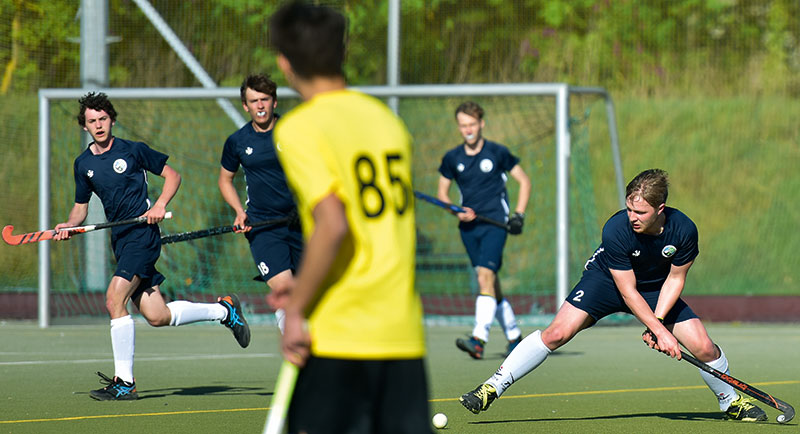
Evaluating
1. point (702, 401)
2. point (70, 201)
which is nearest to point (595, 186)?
point (70, 201)

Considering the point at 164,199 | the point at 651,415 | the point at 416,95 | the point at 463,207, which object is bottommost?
the point at 651,415

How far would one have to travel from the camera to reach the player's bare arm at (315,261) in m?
2.83

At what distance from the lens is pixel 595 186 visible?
51.6ft

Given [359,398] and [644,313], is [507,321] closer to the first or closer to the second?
[644,313]

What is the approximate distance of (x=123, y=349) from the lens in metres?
6.59

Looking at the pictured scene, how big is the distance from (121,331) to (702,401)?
3143 mm

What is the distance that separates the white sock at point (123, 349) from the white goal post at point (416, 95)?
17.9 feet

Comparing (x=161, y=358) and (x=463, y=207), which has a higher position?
(x=463, y=207)

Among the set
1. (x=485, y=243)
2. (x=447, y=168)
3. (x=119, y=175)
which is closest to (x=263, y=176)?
(x=119, y=175)

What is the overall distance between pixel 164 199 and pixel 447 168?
340cm

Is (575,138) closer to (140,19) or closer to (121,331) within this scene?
(140,19)

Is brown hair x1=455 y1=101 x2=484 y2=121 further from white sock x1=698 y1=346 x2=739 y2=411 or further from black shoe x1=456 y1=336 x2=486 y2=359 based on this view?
white sock x1=698 y1=346 x2=739 y2=411

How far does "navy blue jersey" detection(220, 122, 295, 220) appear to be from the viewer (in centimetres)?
689

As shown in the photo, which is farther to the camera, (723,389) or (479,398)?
(723,389)
